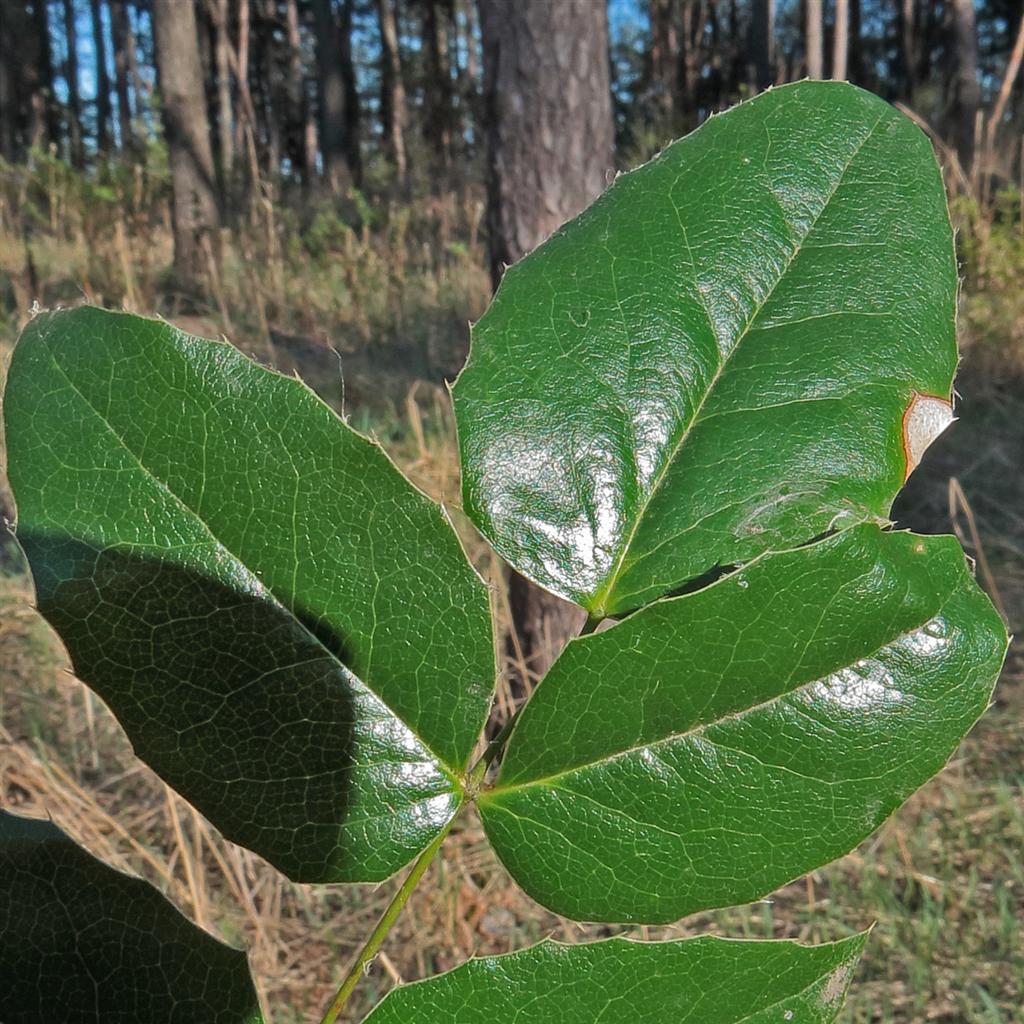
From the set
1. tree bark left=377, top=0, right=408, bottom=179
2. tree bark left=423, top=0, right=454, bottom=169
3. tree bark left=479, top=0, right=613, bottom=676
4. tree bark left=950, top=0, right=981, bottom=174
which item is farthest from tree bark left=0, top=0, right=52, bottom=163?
tree bark left=479, top=0, right=613, bottom=676

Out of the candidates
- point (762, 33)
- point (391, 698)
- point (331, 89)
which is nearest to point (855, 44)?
point (762, 33)

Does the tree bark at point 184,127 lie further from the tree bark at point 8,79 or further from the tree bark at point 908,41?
the tree bark at point 908,41

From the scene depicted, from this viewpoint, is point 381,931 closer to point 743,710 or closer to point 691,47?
point 743,710

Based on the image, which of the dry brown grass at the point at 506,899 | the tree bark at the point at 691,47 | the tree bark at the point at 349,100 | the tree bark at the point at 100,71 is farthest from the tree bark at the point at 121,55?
the dry brown grass at the point at 506,899

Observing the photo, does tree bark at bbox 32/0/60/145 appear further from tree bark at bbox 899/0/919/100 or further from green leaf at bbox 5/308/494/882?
green leaf at bbox 5/308/494/882

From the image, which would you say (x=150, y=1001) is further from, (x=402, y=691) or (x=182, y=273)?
(x=182, y=273)

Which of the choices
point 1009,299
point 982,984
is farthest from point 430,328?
point 982,984
